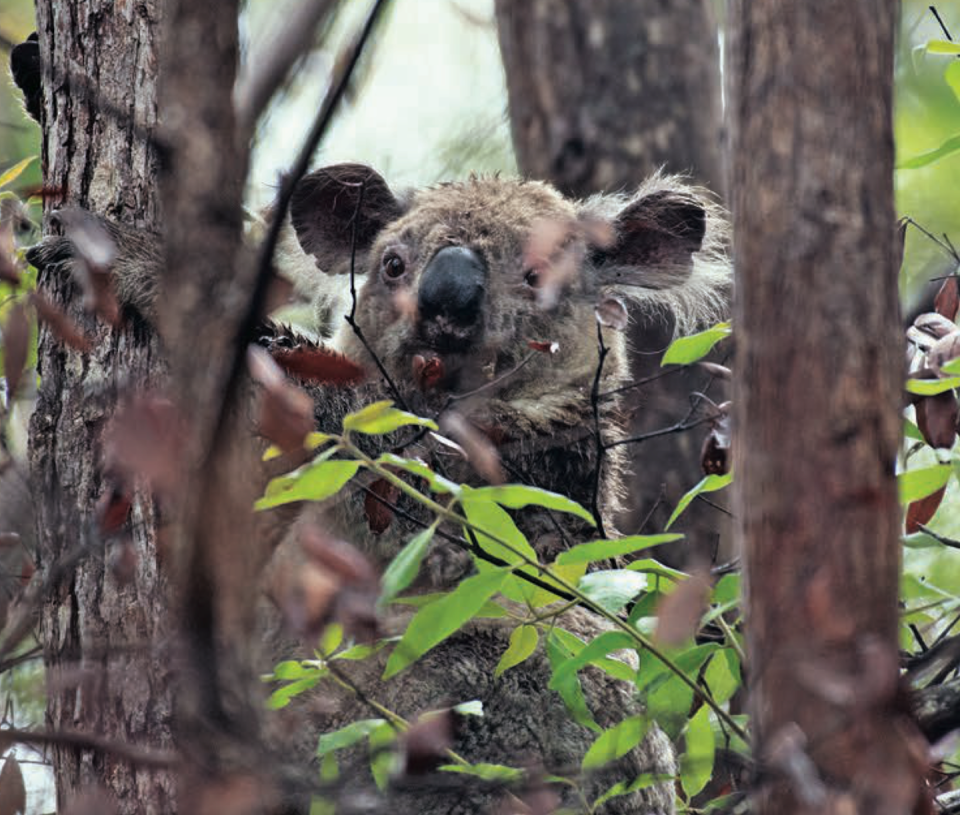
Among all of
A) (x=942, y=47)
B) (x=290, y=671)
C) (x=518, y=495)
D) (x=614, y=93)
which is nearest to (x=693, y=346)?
(x=942, y=47)

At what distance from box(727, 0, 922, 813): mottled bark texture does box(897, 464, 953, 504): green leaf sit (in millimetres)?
805

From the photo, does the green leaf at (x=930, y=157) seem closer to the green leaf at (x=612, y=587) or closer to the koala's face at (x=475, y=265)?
the green leaf at (x=612, y=587)

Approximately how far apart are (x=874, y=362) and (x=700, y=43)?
16.8ft

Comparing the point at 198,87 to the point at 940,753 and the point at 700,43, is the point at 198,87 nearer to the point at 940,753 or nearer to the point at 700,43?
the point at 940,753

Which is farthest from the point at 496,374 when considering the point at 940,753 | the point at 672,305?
the point at 940,753

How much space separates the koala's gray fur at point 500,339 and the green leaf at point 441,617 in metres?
0.53

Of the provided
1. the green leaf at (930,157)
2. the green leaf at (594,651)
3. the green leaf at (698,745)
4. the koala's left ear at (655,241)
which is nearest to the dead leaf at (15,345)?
the green leaf at (594,651)

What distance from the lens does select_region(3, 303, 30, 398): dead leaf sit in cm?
164

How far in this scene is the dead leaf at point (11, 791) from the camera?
1996 millimetres

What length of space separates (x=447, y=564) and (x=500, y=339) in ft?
2.67

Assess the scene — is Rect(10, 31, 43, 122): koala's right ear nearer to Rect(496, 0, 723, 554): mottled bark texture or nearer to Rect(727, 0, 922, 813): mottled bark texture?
Rect(727, 0, 922, 813): mottled bark texture

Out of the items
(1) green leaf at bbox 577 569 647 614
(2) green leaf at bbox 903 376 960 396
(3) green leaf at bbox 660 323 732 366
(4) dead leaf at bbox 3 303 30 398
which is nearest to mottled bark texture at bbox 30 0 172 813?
(4) dead leaf at bbox 3 303 30 398

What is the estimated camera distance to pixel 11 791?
6.64 ft

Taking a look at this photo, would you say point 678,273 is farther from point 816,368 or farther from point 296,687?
point 816,368
